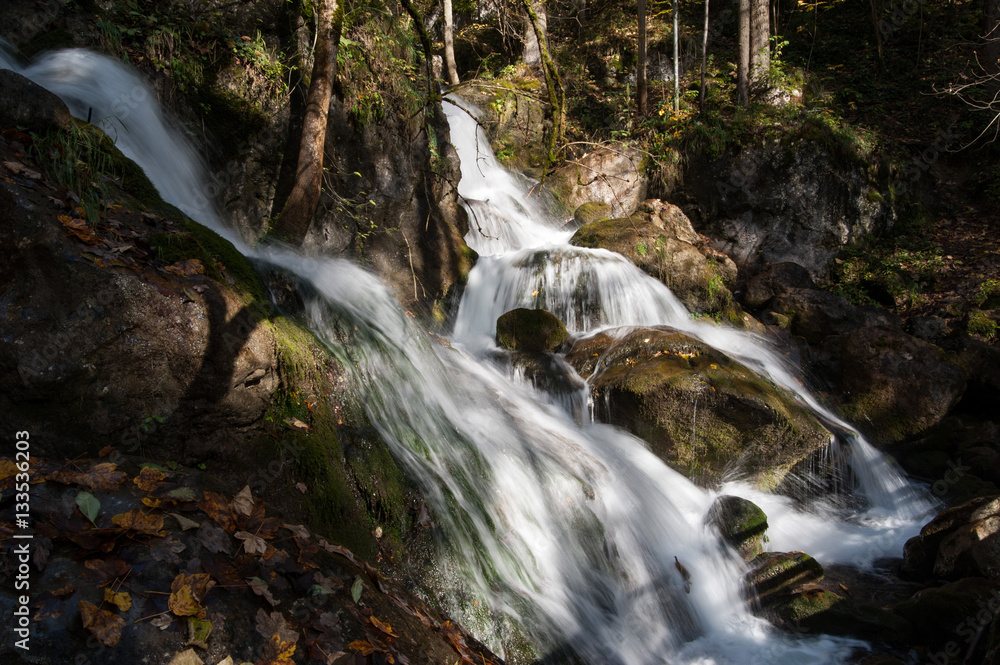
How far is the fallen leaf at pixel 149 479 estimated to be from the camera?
263 cm

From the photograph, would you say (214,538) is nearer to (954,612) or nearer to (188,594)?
(188,594)

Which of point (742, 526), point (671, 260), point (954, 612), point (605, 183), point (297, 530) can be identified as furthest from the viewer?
point (605, 183)

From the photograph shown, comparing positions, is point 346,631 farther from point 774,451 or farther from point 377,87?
point 377,87

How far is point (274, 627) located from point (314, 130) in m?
5.53

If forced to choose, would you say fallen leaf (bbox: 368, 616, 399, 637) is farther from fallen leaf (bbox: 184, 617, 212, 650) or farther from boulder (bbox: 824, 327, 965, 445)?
boulder (bbox: 824, 327, 965, 445)

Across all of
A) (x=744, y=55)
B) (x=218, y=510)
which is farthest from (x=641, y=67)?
(x=218, y=510)

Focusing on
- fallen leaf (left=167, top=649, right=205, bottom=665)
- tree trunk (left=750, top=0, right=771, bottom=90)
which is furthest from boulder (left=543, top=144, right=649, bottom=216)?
fallen leaf (left=167, top=649, right=205, bottom=665)


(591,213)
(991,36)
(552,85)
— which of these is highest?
(991,36)

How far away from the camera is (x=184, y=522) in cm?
247

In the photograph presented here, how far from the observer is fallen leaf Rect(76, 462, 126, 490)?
251 centimetres

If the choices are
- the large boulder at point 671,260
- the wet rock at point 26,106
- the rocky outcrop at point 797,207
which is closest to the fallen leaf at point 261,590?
the wet rock at point 26,106

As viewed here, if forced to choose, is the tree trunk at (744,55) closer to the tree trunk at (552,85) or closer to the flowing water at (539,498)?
the flowing water at (539,498)

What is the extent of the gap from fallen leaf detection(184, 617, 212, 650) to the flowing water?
1964 mm

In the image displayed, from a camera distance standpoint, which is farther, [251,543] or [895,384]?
[895,384]
